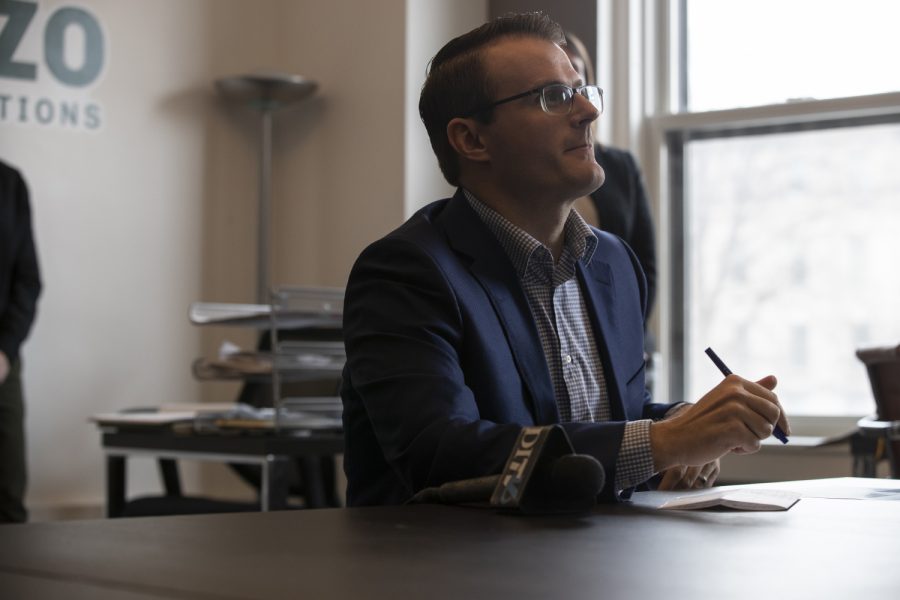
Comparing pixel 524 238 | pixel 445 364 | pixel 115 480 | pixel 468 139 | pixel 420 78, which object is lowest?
pixel 115 480

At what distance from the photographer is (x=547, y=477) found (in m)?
1.21

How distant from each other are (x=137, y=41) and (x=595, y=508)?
363 centimetres

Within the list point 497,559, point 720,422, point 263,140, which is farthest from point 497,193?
point 263,140

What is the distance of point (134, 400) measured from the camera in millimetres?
4449

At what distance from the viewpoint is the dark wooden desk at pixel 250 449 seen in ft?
9.50

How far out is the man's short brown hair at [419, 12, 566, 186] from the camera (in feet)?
5.98

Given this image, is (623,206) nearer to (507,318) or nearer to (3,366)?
(507,318)

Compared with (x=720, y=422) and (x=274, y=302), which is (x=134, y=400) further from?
(x=720, y=422)

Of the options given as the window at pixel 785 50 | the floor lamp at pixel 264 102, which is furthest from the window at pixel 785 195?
the floor lamp at pixel 264 102

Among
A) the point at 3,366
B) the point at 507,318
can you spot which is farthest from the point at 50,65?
the point at 507,318

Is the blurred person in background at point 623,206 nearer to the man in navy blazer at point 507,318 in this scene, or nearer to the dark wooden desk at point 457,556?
the man in navy blazer at point 507,318

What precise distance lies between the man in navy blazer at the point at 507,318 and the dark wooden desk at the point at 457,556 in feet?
0.55

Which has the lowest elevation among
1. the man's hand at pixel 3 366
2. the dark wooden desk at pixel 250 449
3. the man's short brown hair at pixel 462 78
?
the dark wooden desk at pixel 250 449

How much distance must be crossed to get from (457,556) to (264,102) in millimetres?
3747
